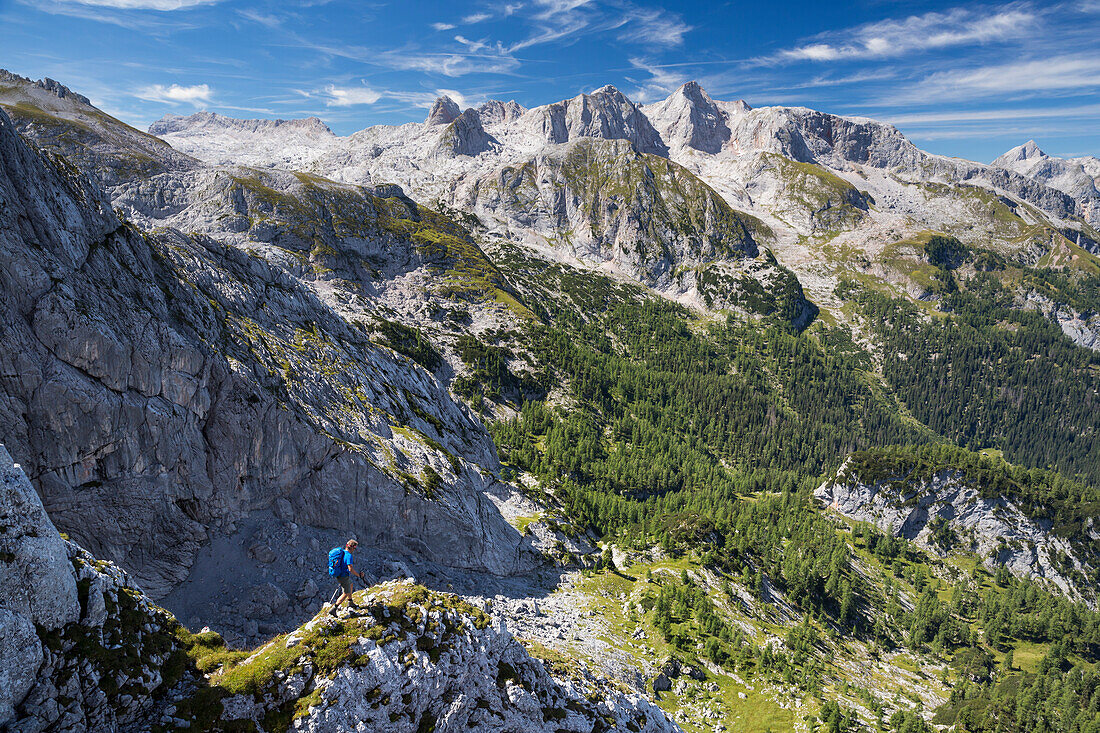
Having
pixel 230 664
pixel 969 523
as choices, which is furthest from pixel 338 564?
pixel 969 523

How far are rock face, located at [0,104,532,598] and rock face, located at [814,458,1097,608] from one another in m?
134

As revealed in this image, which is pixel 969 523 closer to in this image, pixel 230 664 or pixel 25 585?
pixel 230 664

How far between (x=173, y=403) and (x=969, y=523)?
189 m

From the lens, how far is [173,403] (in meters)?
41.4

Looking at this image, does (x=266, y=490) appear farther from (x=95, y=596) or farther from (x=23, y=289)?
(x=95, y=596)

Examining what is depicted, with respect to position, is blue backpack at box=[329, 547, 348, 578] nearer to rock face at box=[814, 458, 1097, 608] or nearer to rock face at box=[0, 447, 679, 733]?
rock face at box=[0, 447, 679, 733]

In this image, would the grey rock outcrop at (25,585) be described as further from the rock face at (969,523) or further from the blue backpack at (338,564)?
the rock face at (969,523)

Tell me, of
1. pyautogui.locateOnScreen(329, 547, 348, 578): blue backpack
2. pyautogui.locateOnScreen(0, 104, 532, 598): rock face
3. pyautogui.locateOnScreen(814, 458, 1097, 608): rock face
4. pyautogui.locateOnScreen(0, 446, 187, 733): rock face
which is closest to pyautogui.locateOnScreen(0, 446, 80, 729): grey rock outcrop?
pyautogui.locateOnScreen(0, 446, 187, 733): rock face

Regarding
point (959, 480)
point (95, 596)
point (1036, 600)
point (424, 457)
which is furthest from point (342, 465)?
point (959, 480)

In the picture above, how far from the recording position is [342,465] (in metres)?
54.0

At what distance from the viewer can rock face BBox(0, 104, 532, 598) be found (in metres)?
33.6

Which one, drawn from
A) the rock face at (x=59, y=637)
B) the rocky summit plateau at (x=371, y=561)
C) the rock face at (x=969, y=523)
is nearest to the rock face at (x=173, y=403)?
the rocky summit plateau at (x=371, y=561)

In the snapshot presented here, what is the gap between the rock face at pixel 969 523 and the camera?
449 ft

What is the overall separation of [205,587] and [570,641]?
38499 millimetres
